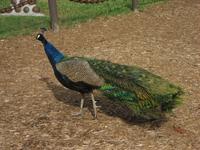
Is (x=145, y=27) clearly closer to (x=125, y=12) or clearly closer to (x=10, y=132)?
(x=125, y=12)

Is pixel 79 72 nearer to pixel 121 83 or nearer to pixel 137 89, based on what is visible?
A: pixel 121 83

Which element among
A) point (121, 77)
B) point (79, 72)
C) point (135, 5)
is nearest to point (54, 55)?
point (79, 72)

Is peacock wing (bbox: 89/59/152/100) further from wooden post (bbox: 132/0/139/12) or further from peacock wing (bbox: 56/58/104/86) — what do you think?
wooden post (bbox: 132/0/139/12)

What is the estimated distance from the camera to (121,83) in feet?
20.5

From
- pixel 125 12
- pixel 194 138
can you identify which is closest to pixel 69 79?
pixel 194 138

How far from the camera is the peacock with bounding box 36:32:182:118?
6035mm

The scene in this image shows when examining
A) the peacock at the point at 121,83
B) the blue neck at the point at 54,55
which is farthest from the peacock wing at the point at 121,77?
the blue neck at the point at 54,55

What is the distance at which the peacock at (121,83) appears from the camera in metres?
6.04

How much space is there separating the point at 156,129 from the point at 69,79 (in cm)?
130

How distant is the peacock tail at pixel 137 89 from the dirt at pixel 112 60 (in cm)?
47

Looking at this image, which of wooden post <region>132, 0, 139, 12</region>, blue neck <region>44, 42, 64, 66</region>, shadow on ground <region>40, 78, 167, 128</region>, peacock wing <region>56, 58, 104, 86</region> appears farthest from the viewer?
wooden post <region>132, 0, 139, 12</region>

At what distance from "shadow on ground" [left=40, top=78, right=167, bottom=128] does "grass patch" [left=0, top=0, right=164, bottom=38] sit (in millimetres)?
4154

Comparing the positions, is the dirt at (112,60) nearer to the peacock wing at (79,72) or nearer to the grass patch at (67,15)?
the grass patch at (67,15)

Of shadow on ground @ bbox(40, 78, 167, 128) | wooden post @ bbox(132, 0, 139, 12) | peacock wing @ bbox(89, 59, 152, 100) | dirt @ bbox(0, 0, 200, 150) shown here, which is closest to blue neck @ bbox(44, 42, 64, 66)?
peacock wing @ bbox(89, 59, 152, 100)
